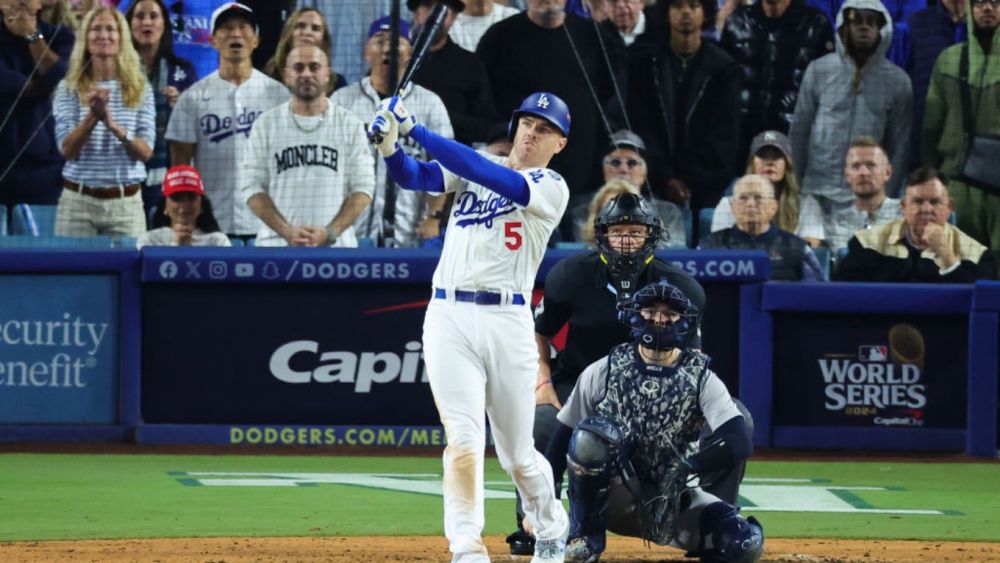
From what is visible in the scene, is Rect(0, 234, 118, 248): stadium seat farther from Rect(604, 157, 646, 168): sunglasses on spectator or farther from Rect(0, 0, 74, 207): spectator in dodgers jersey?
Rect(604, 157, 646, 168): sunglasses on spectator

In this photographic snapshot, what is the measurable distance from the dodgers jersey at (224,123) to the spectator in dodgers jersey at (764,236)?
Result: 282 centimetres

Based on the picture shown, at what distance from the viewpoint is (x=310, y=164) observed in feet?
32.4

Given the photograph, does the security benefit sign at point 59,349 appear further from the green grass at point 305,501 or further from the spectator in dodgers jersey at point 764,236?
the spectator in dodgers jersey at point 764,236

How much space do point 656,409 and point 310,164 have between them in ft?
15.2

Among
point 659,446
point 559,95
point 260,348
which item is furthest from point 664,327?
point 559,95

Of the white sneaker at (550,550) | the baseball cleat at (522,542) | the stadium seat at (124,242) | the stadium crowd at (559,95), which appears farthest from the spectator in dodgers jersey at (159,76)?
the white sneaker at (550,550)

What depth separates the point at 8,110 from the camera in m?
10.2

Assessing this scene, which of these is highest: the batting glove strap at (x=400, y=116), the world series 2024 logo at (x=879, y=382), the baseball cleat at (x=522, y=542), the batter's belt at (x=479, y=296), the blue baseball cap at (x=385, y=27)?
the blue baseball cap at (x=385, y=27)

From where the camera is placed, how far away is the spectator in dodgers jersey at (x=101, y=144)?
10031 mm

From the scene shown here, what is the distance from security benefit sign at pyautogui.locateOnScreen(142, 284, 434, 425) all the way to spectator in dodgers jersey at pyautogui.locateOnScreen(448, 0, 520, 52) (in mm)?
2014

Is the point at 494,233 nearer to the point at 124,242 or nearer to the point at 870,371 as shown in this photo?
the point at 870,371

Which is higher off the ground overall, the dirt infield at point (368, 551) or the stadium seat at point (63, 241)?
the stadium seat at point (63, 241)

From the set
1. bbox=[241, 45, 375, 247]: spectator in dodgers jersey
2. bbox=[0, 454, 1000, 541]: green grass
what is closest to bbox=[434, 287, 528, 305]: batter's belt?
bbox=[0, 454, 1000, 541]: green grass

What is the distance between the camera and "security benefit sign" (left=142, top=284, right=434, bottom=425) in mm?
9500
